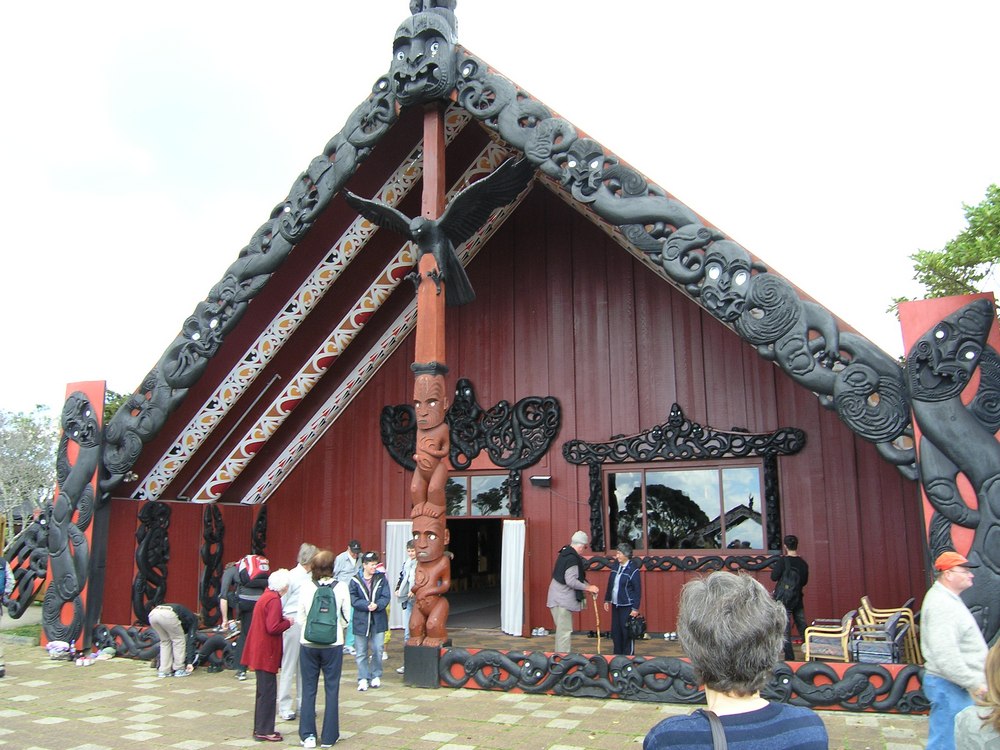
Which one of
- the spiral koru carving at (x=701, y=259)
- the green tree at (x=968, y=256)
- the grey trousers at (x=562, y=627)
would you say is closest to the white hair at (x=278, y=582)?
the grey trousers at (x=562, y=627)

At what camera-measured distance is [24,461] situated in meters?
28.9

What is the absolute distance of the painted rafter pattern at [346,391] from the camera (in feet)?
Result: 37.8

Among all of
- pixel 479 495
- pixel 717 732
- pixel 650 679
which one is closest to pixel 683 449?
pixel 479 495

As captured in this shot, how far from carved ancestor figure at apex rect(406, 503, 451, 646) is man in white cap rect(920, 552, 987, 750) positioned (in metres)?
4.35

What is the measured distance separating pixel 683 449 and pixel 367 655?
15.5ft

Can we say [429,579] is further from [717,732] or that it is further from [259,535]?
[717,732]

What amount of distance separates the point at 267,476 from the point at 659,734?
11066 millimetres

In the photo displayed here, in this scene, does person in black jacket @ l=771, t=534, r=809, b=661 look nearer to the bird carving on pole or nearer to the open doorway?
the bird carving on pole

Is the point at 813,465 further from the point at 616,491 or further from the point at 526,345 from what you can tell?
the point at 526,345

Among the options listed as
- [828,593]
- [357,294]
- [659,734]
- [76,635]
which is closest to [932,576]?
[828,593]

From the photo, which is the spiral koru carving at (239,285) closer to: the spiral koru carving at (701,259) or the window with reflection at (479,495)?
the spiral koru carving at (701,259)

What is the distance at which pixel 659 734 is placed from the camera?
1808 millimetres

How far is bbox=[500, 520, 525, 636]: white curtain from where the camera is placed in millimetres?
10328

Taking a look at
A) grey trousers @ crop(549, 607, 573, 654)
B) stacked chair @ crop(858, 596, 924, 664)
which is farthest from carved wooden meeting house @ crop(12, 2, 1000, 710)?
stacked chair @ crop(858, 596, 924, 664)
